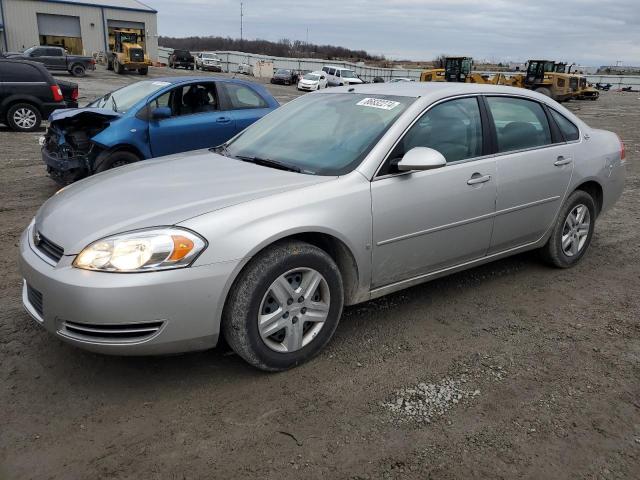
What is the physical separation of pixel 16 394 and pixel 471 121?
331cm

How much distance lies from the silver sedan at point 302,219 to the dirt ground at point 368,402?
1.04 ft

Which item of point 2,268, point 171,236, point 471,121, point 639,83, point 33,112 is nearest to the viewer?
point 171,236

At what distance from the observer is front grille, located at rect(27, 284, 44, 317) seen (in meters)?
2.82

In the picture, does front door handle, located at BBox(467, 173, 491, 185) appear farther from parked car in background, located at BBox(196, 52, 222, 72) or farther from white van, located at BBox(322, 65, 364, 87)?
parked car in background, located at BBox(196, 52, 222, 72)

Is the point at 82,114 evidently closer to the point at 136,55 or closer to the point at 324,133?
the point at 324,133

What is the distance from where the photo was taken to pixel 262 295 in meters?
2.88

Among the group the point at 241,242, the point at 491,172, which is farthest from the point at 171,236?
the point at 491,172

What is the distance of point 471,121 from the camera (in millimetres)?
3943

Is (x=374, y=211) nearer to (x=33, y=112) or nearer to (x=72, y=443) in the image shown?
(x=72, y=443)

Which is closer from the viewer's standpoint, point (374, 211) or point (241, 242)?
point (241, 242)

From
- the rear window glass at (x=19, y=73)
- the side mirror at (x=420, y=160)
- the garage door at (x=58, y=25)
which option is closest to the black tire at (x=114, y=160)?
the side mirror at (x=420, y=160)

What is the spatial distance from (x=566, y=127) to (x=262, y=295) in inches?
125

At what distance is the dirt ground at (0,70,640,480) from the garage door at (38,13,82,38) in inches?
2119

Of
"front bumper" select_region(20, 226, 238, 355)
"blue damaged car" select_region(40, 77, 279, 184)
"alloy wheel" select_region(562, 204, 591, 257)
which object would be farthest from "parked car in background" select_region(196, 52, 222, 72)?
"front bumper" select_region(20, 226, 238, 355)
